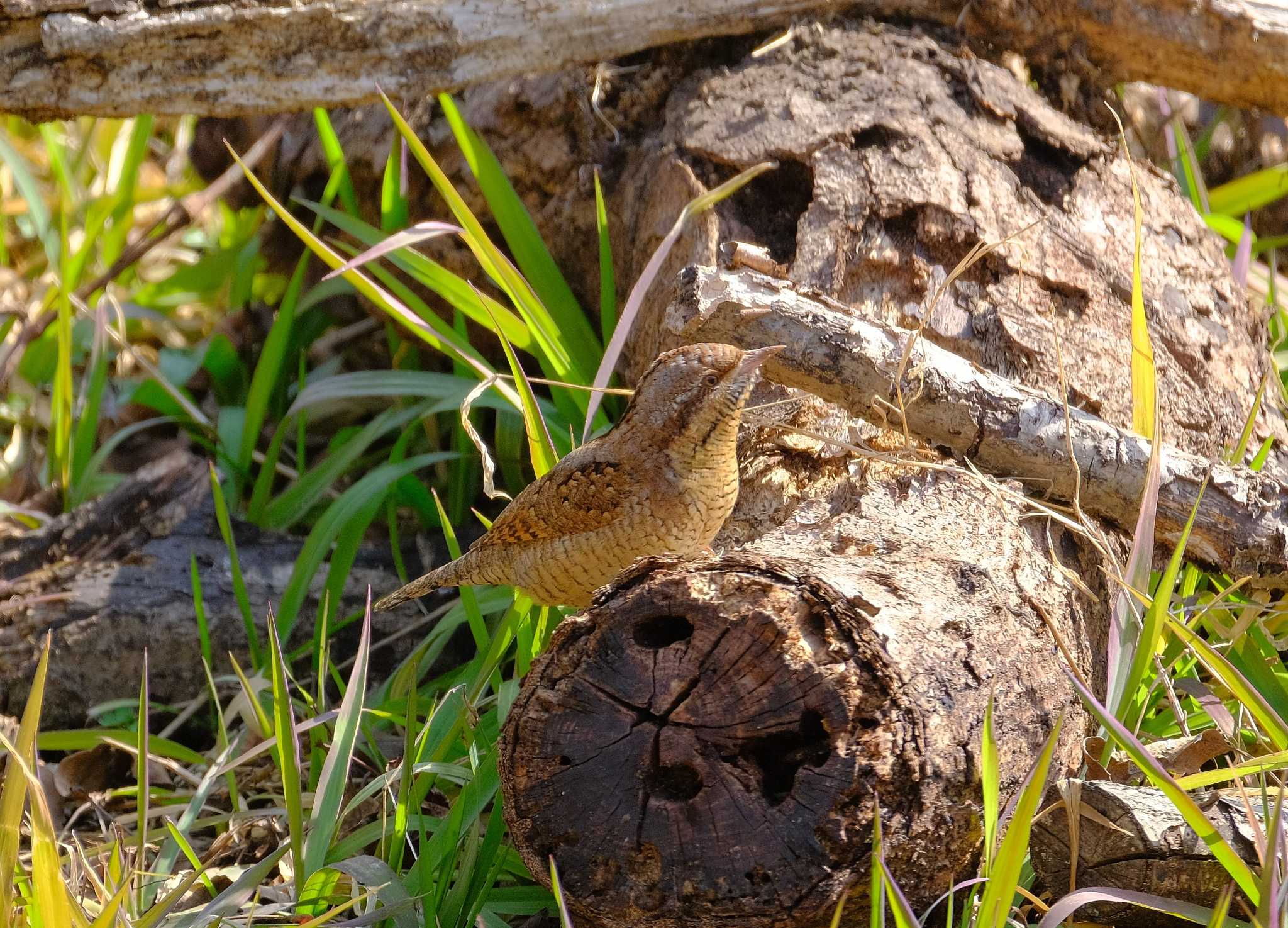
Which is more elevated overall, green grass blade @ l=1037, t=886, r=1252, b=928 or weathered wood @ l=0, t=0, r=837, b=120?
weathered wood @ l=0, t=0, r=837, b=120

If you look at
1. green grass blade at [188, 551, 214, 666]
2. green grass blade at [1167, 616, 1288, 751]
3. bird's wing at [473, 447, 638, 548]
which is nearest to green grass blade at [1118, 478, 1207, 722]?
green grass blade at [1167, 616, 1288, 751]

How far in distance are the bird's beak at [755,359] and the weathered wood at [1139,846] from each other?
3.53ft

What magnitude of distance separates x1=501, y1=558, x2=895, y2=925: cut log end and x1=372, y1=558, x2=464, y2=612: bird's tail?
43.8 inches

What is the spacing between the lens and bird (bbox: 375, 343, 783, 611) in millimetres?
2713

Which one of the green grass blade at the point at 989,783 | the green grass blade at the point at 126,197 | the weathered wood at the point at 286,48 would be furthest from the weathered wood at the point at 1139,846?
the green grass blade at the point at 126,197

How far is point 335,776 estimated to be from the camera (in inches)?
96.2

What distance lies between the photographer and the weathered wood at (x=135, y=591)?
3564 millimetres

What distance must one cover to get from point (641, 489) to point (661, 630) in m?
0.72

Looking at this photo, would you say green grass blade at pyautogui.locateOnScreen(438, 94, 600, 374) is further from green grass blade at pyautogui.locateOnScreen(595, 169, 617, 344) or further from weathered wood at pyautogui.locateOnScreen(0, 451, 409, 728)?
weathered wood at pyautogui.locateOnScreen(0, 451, 409, 728)

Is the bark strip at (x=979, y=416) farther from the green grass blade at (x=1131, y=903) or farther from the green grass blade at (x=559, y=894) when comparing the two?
the green grass blade at (x=559, y=894)

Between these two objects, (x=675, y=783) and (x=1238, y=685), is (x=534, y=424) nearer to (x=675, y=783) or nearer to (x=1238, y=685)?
(x=675, y=783)

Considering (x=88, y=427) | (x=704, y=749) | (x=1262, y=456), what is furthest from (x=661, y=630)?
(x=88, y=427)

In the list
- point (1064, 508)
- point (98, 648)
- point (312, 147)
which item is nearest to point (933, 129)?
point (1064, 508)

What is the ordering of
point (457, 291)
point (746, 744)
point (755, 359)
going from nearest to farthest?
point (746, 744) < point (755, 359) < point (457, 291)
